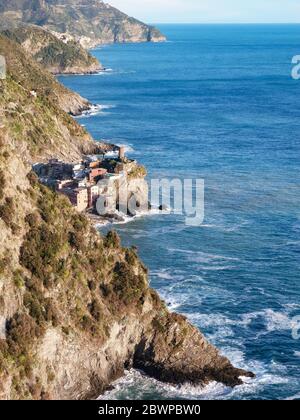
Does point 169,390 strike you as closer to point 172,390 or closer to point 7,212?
point 172,390

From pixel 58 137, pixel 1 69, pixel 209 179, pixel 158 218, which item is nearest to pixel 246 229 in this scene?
pixel 158 218

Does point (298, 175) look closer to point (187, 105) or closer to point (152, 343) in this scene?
point (152, 343)

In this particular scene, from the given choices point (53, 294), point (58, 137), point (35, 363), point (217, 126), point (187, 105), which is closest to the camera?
point (35, 363)

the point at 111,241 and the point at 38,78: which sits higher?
the point at 38,78

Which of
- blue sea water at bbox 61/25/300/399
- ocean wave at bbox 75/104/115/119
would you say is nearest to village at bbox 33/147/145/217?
blue sea water at bbox 61/25/300/399

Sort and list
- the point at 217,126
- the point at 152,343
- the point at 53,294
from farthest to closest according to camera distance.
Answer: the point at 217,126 → the point at 152,343 → the point at 53,294

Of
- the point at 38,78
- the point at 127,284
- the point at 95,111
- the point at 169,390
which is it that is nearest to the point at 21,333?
the point at 127,284
